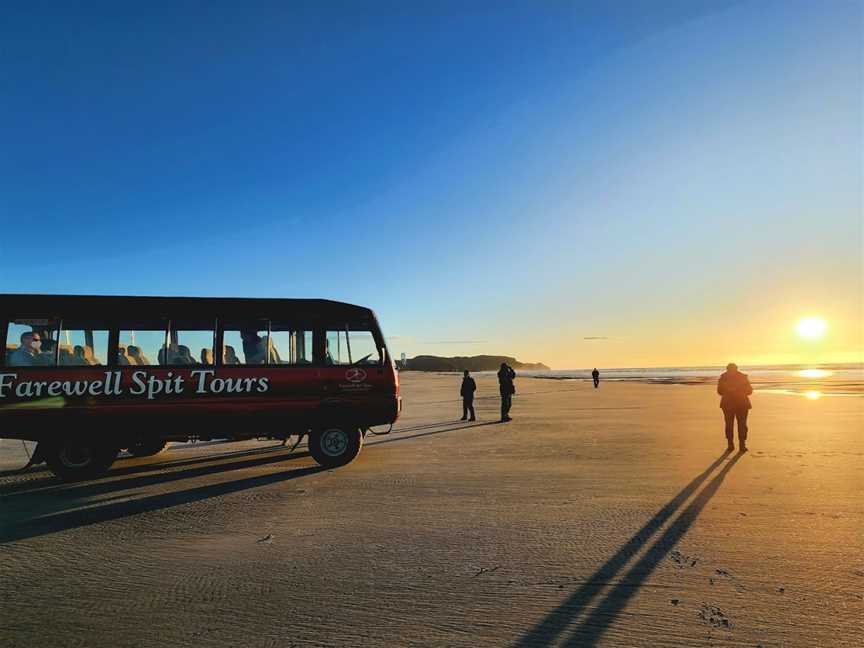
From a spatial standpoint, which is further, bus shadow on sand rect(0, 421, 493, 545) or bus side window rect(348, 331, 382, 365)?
bus side window rect(348, 331, 382, 365)

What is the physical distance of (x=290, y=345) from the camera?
36.8 feet

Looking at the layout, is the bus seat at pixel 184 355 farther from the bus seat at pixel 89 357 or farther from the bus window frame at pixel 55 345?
the bus window frame at pixel 55 345

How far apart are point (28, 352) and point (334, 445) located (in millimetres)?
6189

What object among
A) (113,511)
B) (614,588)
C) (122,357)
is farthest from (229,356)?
(614,588)

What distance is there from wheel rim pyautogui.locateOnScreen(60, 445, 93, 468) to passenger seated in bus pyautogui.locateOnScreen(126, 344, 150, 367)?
6.86ft

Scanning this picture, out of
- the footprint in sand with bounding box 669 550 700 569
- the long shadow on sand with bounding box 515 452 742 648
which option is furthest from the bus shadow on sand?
the footprint in sand with bounding box 669 550 700 569

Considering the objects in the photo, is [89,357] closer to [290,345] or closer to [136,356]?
[136,356]

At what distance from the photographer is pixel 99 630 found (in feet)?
13.2

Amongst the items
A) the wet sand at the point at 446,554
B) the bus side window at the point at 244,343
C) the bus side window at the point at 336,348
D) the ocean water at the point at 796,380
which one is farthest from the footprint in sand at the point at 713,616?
the ocean water at the point at 796,380

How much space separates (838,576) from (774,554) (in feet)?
2.01

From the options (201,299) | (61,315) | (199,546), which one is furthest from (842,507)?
(61,315)

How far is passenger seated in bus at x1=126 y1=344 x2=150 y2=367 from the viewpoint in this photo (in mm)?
10562

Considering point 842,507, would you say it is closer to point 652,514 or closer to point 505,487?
point 652,514

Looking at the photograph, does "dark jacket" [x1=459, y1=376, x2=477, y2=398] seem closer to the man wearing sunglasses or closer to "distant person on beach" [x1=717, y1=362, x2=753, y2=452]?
"distant person on beach" [x1=717, y1=362, x2=753, y2=452]
